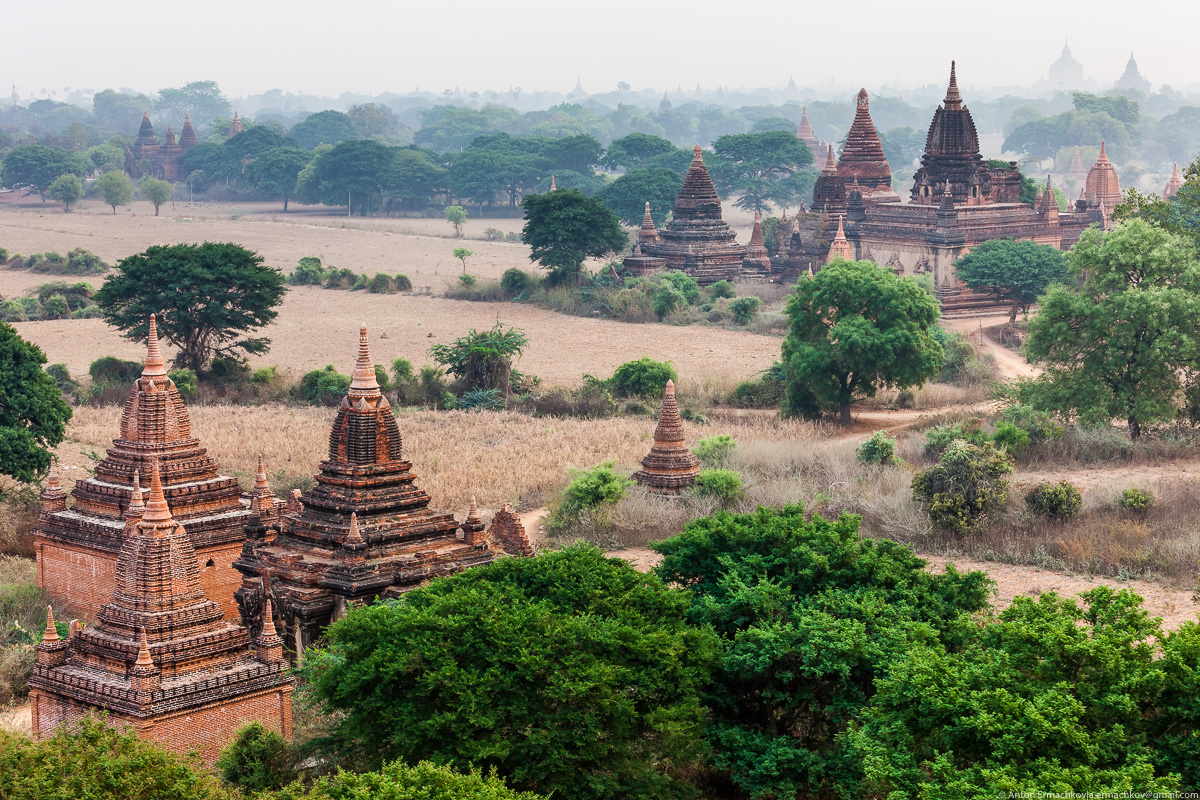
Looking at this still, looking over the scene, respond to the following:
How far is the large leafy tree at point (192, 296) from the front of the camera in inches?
1842

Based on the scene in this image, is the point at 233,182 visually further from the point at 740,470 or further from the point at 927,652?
the point at 927,652

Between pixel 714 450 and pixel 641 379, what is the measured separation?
33.4 ft

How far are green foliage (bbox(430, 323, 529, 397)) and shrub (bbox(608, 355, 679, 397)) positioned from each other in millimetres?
3167

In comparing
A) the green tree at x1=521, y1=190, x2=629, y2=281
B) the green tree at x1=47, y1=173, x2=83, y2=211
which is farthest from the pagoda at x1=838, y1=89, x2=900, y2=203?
the green tree at x1=47, y1=173, x2=83, y2=211

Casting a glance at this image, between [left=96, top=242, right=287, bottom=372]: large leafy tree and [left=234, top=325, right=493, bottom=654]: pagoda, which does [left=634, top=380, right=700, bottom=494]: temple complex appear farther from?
[left=96, top=242, right=287, bottom=372]: large leafy tree

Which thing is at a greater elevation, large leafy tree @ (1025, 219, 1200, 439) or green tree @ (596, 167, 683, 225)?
green tree @ (596, 167, 683, 225)

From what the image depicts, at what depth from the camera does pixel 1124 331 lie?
1375 inches

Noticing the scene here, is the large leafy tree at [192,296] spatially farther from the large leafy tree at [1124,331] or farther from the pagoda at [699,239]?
the pagoda at [699,239]

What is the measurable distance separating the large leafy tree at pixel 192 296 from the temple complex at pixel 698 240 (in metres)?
24.0

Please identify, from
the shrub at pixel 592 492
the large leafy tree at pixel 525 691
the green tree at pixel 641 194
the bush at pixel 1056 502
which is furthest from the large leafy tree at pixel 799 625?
the green tree at pixel 641 194

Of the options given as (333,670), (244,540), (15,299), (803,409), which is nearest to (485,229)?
(15,299)

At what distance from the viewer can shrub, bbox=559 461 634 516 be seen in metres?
29.5

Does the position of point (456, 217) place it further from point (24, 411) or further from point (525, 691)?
point (525, 691)

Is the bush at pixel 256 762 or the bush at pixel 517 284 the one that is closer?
the bush at pixel 256 762
